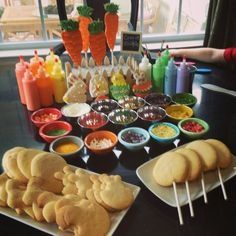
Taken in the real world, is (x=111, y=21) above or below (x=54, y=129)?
above

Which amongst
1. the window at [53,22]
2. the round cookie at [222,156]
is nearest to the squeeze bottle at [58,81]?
the round cookie at [222,156]

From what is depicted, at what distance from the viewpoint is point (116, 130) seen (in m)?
1.15

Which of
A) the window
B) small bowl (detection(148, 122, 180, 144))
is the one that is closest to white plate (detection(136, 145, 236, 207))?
small bowl (detection(148, 122, 180, 144))

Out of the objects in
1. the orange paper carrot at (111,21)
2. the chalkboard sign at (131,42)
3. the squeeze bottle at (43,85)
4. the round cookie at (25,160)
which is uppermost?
the orange paper carrot at (111,21)

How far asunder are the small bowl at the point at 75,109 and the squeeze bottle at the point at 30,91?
0.11 m

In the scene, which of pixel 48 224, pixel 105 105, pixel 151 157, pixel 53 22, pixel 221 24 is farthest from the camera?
pixel 53 22

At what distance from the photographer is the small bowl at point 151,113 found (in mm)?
1171

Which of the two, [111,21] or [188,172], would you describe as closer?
[188,172]

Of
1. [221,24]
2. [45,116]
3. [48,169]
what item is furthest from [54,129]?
[221,24]

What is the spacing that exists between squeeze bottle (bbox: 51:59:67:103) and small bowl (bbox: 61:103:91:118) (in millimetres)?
67

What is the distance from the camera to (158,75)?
4.34 ft

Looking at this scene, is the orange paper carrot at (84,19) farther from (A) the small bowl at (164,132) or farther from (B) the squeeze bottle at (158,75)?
(A) the small bowl at (164,132)

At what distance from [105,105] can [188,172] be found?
493 mm

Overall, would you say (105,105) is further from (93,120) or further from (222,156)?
(222,156)
